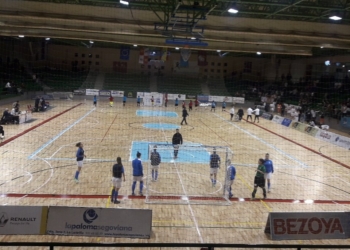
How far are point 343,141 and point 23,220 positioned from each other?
1761cm

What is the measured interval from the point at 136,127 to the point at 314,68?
1495cm

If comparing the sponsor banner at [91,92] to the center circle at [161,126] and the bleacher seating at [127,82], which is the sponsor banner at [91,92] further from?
the center circle at [161,126]

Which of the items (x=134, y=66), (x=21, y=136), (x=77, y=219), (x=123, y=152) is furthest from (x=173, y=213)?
(x=134, y=66)

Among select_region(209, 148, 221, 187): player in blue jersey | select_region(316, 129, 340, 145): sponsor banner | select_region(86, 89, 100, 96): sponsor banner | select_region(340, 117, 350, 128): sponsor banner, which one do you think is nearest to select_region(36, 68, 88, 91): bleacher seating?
select_region(86, 89, 100, 96): sponsor banner

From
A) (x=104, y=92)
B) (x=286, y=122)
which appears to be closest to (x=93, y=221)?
(x=286, y=122)

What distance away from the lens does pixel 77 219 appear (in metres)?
6.75

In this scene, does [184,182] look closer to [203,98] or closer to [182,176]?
[182,176]

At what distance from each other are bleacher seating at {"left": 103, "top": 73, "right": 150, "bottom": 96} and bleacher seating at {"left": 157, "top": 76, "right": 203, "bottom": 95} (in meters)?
1.33

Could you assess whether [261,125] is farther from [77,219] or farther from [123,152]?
[77,219]

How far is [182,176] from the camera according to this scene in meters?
11.8

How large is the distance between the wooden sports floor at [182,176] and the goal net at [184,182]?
0.13 ft

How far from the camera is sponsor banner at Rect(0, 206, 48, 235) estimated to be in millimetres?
6820

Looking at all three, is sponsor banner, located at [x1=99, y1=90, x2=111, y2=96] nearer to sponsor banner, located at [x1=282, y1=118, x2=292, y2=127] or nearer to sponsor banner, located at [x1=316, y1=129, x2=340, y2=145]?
sponsor banner, located at [x1=282, y1=118, x2=292, y2=127]

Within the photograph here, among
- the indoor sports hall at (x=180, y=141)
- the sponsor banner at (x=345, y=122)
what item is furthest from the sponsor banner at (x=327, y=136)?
the sponsor banner at (x=345, y=122)
